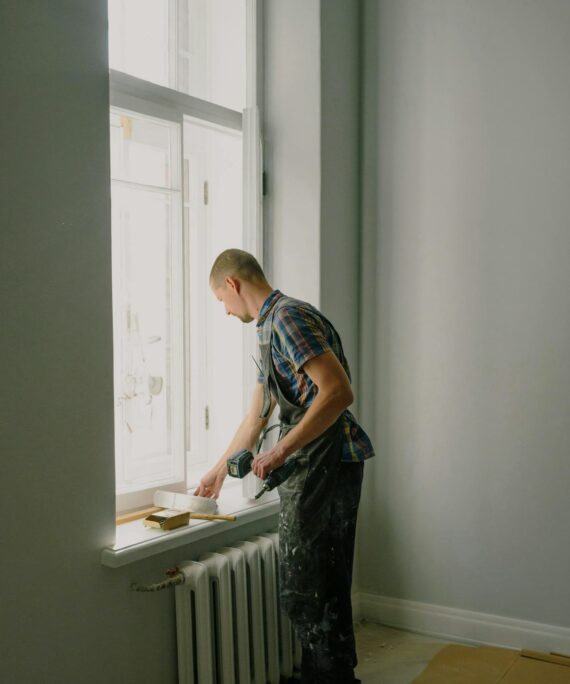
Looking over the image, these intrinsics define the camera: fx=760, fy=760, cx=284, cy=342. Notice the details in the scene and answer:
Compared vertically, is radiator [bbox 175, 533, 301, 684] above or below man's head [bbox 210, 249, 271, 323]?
below

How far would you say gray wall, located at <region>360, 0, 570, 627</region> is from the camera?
3008mm

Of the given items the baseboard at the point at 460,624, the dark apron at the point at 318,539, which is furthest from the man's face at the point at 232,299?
the baseboard at the point at 460,624

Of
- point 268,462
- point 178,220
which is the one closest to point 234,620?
point 268,462

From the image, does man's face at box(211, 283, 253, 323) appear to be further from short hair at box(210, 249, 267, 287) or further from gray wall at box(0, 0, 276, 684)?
gray wall at box(0, 0, 276, 684)

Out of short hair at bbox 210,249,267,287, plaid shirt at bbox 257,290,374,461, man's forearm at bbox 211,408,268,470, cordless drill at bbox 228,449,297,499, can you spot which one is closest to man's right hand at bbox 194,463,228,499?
man's forearm at bbox 211,408,268,470

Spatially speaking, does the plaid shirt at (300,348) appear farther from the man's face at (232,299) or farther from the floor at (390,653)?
the floor at (390,653)

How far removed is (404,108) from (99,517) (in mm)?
2174

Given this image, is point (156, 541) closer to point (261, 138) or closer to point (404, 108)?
point (261, 138)

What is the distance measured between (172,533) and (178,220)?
43.1 inches

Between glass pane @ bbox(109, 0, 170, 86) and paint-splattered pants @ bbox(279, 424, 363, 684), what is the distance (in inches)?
56.9

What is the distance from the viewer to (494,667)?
2.89 meters

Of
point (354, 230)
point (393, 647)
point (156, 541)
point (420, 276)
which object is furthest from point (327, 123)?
point (393, 647)

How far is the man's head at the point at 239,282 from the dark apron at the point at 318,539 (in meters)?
0.11

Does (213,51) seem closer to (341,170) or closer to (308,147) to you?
(308,147)
